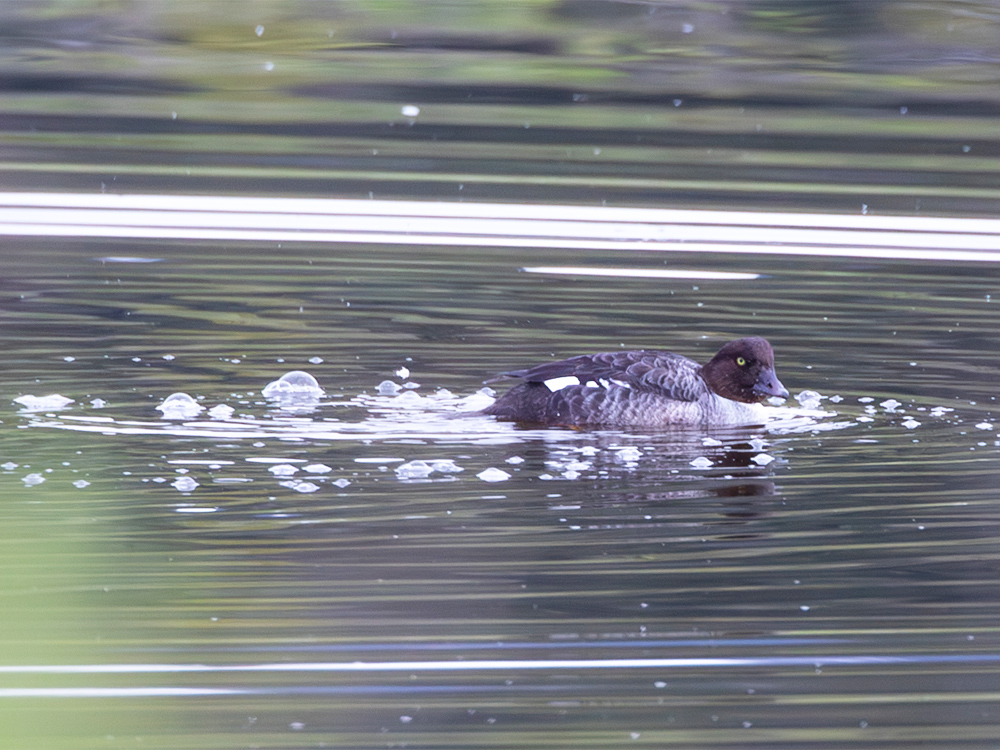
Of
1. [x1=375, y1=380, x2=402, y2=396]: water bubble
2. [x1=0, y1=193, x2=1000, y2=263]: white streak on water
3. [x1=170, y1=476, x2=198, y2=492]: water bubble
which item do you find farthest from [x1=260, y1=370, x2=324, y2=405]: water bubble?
[x1=0, y1=193, x2=1000, y2=263]: white streak on water

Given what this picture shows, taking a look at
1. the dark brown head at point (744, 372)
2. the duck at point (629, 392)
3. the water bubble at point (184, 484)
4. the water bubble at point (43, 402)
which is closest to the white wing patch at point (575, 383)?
the duck at point (629, 392)

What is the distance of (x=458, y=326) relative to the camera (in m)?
8.60

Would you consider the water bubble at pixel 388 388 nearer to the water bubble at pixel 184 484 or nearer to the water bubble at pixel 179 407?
the water bubble at pixel 179 407

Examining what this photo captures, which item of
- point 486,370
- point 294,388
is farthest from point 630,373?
point 294,388

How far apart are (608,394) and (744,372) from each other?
2.22 feet

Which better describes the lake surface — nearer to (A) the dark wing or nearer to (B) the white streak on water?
(B) the white streak on water

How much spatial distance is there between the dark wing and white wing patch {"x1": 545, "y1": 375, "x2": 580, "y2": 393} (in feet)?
0.06

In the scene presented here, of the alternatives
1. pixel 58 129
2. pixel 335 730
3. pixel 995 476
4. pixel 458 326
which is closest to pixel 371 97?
pixel 58 129

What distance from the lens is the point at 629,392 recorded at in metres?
6.75

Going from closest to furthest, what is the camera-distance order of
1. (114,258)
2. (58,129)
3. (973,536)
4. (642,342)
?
(973,536), (642,342), (114,258), (58,129)

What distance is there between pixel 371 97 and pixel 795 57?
4.60 m

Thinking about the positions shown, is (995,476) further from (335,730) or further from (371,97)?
(371,97)

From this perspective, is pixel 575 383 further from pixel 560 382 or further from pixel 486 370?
pixel 486 370

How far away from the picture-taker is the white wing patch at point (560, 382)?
6680 millimetres
